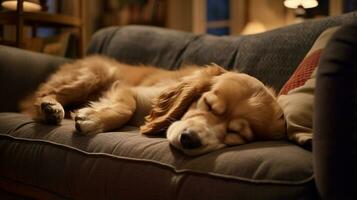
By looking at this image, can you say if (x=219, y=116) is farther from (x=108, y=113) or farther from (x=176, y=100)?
(x=108, y=113)

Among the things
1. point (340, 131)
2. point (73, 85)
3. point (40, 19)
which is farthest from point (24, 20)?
point (340, 131)

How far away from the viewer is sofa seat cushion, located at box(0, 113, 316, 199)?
1119mm

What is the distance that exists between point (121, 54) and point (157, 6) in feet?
7.12

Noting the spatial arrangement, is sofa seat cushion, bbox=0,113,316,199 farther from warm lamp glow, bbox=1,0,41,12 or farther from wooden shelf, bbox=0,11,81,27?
warm lamp glow, bbox=1,0,41,12

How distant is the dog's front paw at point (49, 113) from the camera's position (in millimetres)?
1899

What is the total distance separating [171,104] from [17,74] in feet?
3.46

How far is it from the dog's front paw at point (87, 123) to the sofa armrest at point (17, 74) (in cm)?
73

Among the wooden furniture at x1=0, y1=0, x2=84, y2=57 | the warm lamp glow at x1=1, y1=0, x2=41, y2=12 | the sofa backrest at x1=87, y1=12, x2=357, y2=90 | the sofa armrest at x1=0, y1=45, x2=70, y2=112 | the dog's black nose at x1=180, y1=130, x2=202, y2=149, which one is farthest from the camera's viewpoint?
the warm lamp glow at x1=1, y1=0, x2=41, y2=12

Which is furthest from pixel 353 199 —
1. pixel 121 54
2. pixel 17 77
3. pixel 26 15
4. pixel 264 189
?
pixel 26 15

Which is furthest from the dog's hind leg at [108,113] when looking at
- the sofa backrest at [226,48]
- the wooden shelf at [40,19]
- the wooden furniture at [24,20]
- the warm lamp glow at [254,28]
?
the warm lamp glow at [254,28]

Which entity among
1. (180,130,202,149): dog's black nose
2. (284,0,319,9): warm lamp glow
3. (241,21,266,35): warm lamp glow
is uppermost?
(284,0,319,9): warm lamp glow

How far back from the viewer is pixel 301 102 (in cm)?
143

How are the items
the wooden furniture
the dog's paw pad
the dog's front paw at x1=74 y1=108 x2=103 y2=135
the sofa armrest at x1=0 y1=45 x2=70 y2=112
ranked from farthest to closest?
the wooden furniture
the sofa armrest at x1=0 y1=45 x2=70 y2=112
the dog's paw pad
the dog's front paw at x1=74 y1=108 x2=103 y2=135

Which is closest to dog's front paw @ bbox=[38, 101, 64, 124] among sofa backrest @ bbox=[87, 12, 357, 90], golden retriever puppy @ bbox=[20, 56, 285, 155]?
golden retriever puppy @ bbox=[20, 56, 285, 155]
